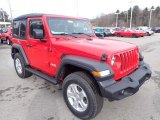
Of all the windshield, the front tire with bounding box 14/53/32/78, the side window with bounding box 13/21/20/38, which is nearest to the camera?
the windshield

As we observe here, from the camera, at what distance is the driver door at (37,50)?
4137 millimetres

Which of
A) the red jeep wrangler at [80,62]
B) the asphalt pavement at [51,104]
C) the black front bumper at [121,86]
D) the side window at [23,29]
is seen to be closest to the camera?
the black front bumper at [121,86]

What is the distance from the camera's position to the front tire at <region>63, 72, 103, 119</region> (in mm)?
3051

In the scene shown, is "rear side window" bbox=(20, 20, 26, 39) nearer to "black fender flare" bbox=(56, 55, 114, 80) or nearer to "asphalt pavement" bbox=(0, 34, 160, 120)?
"asphalt pavement" bbox=(0, 34, 160, 120)

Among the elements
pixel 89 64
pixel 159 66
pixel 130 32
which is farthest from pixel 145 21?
pixel 89 64

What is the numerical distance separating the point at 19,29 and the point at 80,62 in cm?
308

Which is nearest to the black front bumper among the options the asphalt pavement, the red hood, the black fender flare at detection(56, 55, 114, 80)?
the black fender flare at detection(56, 55, 114, 80)

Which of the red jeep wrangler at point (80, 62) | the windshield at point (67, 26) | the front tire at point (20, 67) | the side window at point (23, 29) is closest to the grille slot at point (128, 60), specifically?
the red jeep wrangler at point (80, 62)

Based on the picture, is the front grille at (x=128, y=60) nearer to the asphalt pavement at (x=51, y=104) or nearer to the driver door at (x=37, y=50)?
the asphalt pavement at (x=51, y=104)

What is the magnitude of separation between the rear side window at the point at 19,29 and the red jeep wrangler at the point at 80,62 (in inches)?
1.2

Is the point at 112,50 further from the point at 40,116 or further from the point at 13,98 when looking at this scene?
the point at 13,98

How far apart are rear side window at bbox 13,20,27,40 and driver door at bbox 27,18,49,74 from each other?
14.7 inches

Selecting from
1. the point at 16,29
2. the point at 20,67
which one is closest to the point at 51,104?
the point at 20,67

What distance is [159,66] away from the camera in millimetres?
7250
